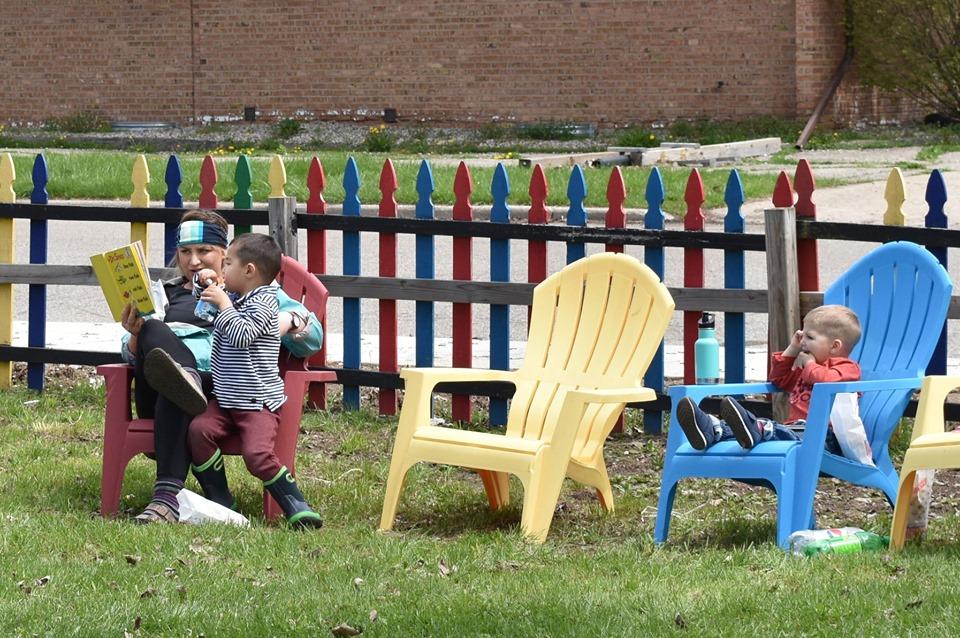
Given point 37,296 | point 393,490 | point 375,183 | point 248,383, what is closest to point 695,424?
point 393,490

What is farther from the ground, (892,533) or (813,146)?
(813,146)

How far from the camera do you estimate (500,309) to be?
7254 mm

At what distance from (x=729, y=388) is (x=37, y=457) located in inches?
122

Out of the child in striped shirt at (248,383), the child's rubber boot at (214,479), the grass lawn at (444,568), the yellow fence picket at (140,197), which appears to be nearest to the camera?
the grass lawn at (444,568)

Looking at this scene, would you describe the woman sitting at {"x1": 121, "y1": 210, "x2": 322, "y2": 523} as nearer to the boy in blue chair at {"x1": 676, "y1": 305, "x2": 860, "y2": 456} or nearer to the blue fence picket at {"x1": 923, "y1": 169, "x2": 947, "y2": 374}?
the boy in blue chair at {"x1": 676, "y1": 305, "x2": 860, "y2": 456}

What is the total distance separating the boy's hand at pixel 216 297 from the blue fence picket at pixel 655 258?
86.4 inches

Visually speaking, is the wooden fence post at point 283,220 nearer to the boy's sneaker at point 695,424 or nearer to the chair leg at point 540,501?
the chair leg at point 540,501

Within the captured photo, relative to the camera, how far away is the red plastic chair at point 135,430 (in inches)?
221

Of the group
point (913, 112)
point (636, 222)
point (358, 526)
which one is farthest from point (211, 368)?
point (913, 112)

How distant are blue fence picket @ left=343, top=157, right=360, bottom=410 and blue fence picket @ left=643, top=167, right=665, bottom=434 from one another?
1507 millimetres

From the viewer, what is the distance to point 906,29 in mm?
21047

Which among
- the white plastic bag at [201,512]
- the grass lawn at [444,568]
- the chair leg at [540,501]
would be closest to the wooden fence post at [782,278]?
the grass lawn at [444,568]

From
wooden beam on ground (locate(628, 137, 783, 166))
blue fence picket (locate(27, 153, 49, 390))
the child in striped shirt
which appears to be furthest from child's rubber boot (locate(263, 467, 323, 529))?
wooden beam on ground (locate(628, 137, 783, 166))

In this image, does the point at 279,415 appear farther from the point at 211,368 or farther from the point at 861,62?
the point at 861,62
